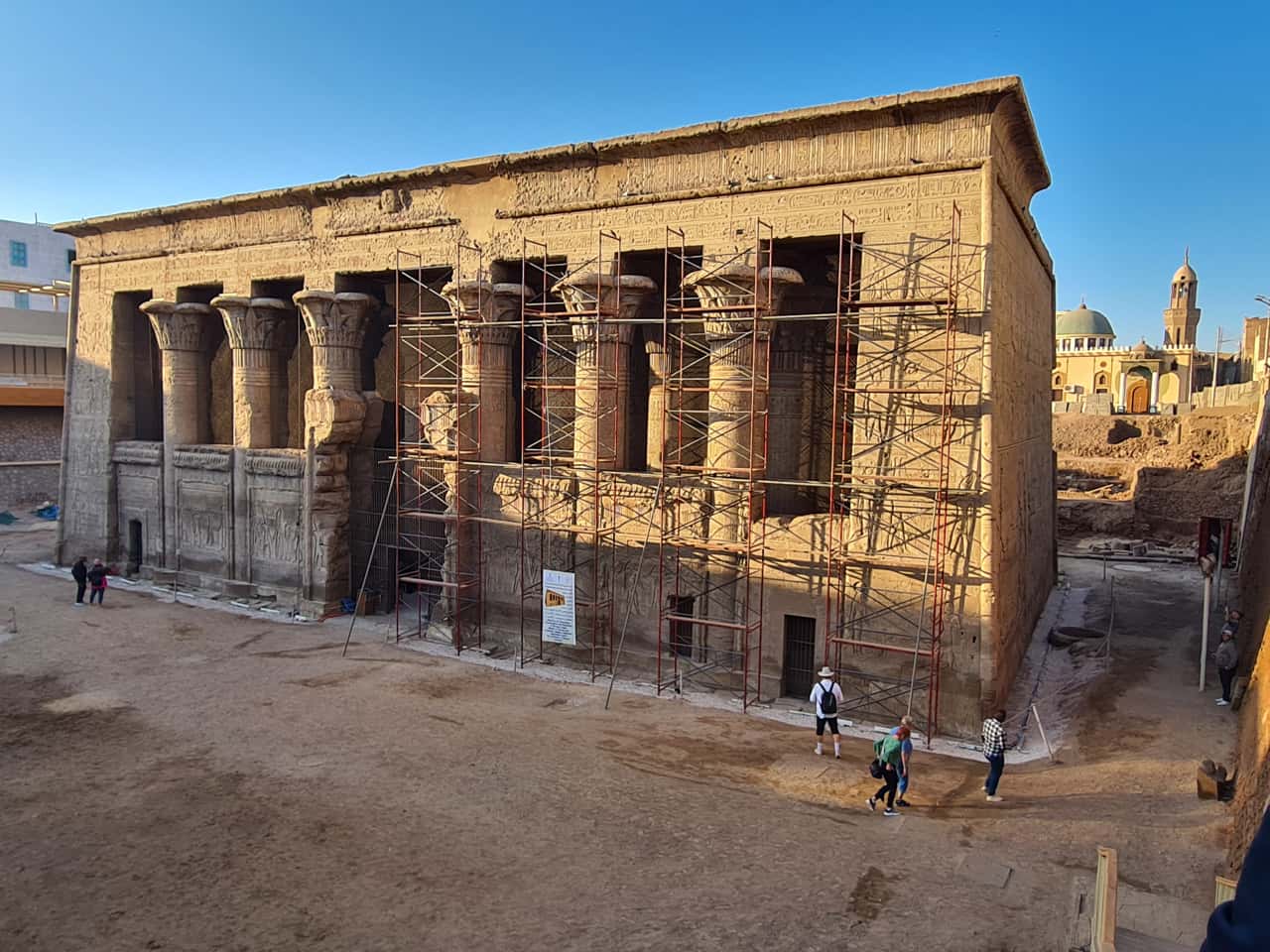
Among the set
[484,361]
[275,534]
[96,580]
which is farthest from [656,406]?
[96,580]

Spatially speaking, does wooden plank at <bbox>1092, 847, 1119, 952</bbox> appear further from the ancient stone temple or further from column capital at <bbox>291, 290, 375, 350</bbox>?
column capital at <bbox>291, 290, 375, 350</bbox>

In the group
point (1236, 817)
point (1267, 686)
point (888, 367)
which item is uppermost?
point (888, 367)

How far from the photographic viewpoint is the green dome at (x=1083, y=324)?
78625 mm

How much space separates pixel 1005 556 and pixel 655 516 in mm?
5871

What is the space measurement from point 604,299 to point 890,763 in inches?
375

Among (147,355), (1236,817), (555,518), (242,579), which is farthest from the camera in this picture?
(147,355)

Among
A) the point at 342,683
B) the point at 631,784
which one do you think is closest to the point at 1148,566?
the point at 631,784

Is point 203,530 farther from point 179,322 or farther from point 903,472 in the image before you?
point 903,472

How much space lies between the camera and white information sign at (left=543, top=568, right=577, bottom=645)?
15.8 m

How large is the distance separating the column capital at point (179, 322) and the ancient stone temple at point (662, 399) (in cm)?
8

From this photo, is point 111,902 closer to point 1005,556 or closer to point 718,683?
point 718,683

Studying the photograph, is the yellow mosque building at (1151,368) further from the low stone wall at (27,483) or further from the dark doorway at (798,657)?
the low stone wall at (27,483)

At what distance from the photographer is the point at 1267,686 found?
369 inches

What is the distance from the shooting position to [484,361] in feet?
57.0
